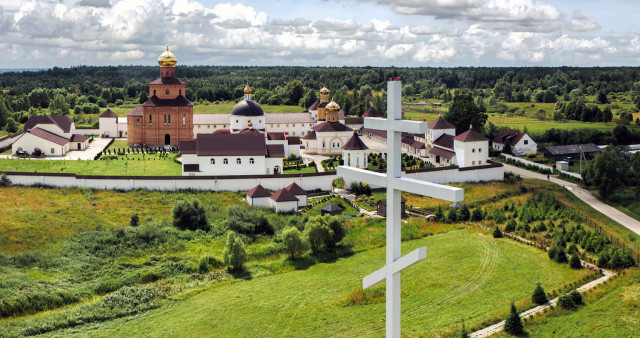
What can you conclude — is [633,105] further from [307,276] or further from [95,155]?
[307,276]

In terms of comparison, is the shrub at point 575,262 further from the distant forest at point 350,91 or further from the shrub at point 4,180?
the distant forest at point 350,91

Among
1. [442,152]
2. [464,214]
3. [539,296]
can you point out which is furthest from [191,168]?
[539,296]

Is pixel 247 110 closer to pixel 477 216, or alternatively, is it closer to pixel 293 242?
pixel 477 216

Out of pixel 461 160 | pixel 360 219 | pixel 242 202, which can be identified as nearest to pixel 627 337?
pixel 360 219

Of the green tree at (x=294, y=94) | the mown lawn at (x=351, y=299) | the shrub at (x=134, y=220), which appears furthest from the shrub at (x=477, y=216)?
the green tree at (x=294, y=94)

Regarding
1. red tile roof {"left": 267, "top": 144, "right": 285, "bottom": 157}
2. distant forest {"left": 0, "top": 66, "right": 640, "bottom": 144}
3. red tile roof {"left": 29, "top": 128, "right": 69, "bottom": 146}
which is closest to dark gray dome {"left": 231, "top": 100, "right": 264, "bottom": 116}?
red tile roof {"left": 267, "top": 144, "right": 285, "bottom": 157}

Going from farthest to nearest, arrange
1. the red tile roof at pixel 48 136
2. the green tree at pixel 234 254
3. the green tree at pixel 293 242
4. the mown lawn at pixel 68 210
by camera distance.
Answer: the red tile roof at pixel 48 136 < the mown lawn at pixel 68 210 < the green tree at pixel 293 242 < the green tree at pixel 234 254
